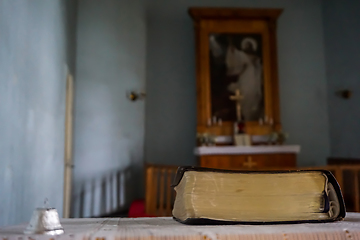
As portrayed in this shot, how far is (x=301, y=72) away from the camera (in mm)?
6562

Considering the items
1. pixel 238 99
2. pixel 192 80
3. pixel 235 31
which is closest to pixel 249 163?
pixel 238 99

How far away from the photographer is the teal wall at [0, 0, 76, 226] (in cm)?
223

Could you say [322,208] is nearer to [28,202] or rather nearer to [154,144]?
[28,202]

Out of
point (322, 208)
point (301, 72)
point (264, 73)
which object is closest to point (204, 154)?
point (264, 73)

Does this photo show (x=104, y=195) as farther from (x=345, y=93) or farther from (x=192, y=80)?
(x=345, y=93)

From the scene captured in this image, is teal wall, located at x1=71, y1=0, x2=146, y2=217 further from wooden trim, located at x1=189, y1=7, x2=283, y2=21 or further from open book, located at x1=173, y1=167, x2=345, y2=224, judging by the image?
open book, located at x1=173, y1=167, x2=345, y2=224

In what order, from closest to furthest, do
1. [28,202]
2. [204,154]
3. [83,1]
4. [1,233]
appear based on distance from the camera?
[1,233] < [28,202] < [204,154] < [83,1]

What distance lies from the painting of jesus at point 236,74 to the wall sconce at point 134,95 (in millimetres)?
1226

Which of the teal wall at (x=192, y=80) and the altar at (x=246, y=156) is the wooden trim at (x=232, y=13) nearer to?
the teal wall at (x=192, y=80)

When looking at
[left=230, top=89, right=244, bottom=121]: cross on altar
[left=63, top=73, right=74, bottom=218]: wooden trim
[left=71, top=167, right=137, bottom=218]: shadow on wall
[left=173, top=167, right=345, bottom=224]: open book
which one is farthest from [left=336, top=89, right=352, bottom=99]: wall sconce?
[left=173, top=167, right=345, bottom=224]: open book

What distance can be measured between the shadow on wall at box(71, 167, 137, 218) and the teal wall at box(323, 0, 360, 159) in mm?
3767

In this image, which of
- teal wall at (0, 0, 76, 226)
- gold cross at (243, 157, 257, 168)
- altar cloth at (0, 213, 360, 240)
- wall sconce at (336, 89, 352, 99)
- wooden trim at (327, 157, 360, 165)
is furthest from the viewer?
wall sconce at (336, 89, 352, 99)

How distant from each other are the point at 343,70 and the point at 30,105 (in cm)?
529

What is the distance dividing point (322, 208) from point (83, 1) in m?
5.94
